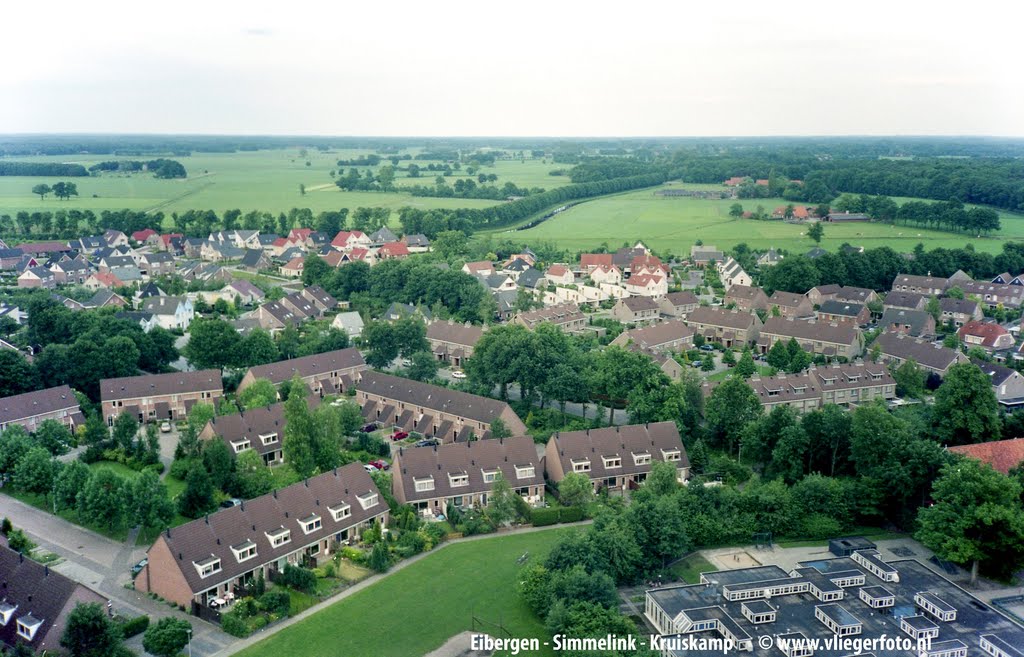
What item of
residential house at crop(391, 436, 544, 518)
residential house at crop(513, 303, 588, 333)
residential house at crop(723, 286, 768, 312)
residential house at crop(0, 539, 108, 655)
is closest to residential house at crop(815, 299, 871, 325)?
residential house at crop(723, 286, 768, 312)

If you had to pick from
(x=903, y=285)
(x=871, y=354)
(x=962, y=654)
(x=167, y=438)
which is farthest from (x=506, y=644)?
(x=903, y=285)

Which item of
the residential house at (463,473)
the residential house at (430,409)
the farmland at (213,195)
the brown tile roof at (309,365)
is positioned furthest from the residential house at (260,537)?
the farmland at (213,195)

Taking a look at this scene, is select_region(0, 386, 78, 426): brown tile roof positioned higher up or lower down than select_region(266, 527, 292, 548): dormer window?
higher up

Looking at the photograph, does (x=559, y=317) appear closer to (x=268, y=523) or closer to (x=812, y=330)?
(x=812, y=330)

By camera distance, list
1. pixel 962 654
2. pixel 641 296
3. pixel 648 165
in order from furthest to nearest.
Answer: pixel 648 165 → pixel 641 296 → pixel 962 654

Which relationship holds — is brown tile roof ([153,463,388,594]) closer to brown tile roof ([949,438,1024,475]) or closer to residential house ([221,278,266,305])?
brown tile roof ([949,438,1024,475])

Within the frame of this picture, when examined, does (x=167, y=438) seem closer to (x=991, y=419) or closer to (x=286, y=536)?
(x=286, y=536)

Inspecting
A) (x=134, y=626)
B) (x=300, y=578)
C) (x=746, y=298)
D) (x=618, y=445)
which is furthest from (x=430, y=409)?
(x=746, y=298)
